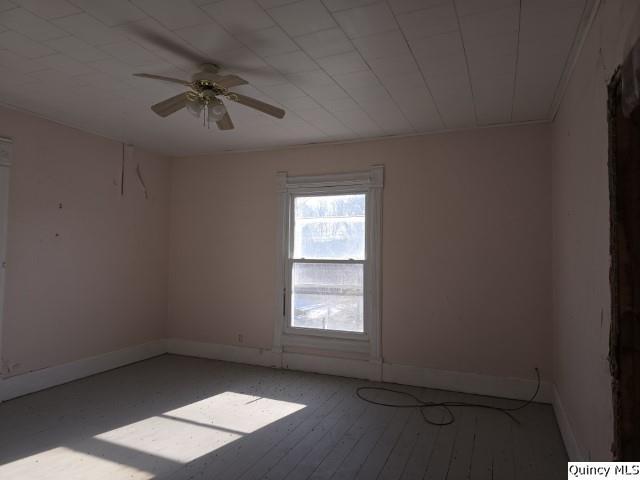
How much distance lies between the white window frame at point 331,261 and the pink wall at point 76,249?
5.72 feet

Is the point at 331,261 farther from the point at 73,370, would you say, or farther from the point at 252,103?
the point at 73,370

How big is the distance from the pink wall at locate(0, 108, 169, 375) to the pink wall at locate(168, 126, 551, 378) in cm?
100

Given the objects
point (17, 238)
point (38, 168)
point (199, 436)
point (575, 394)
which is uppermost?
point (38, 168)

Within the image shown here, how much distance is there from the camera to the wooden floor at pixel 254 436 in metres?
2.54

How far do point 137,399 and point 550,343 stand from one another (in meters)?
3.83

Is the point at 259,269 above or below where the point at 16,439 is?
above

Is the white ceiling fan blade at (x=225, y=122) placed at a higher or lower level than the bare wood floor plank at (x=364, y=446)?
higher

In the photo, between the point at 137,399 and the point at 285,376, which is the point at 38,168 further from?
the point at 285,376

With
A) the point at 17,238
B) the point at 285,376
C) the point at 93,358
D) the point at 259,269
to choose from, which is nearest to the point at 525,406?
the point at 285,376

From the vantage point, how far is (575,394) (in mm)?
2625

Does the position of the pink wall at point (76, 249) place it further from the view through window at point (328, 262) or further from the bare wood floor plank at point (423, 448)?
the bare wood floor plank at point (423, 448)

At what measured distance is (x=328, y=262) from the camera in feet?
15.2

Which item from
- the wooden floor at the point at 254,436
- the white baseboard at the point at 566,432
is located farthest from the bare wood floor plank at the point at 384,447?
the white baseboard at the point at 566,432

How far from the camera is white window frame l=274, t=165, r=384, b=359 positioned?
14.4 feet
